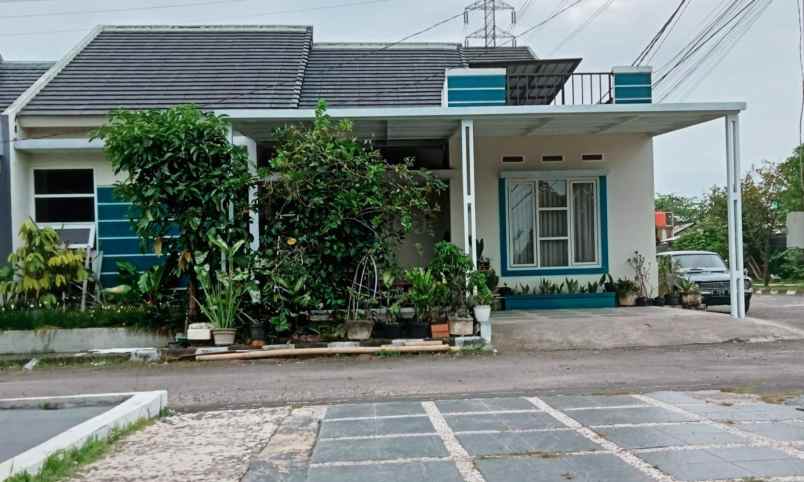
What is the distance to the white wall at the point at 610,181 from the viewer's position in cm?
1522

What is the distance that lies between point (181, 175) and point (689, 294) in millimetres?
10261

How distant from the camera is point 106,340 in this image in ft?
40.0

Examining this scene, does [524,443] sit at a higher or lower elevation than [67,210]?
lower

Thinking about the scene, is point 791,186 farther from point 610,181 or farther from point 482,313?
point 482,313

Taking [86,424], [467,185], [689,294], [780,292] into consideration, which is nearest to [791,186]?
[780,292]

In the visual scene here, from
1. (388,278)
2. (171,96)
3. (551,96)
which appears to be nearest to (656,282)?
(551,96)

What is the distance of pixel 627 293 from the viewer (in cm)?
1491

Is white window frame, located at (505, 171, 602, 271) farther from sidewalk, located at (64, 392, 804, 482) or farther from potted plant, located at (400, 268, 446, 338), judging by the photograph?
sidewalk, located at (64, 392, 804, 482)

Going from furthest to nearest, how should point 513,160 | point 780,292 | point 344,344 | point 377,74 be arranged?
point 780,292 < point 377,74 < point 513,160 < point 344,344

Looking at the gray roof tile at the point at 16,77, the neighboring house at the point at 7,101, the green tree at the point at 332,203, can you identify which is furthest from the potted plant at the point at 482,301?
the gray roof tile at the point at 16,77

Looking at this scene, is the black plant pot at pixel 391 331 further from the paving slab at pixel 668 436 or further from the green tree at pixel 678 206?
the green tree at pixel 678 206

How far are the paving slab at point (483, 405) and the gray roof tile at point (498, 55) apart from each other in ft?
42.3

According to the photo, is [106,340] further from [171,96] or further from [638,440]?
[638,440]

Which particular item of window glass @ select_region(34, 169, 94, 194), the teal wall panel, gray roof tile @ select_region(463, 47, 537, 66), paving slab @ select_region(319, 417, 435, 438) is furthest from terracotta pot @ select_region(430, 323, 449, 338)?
gray roof tile @ select_region(463, 47, 537, 66)
